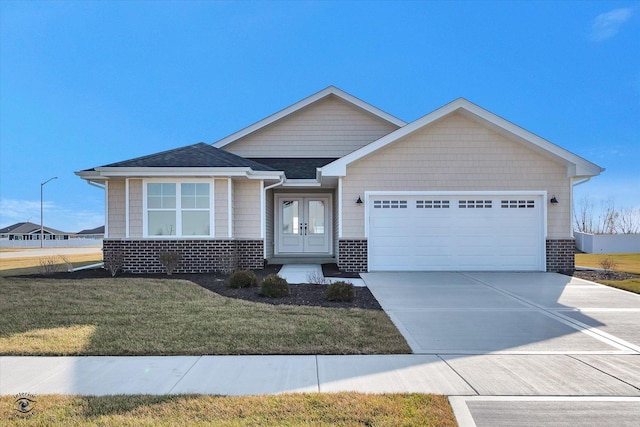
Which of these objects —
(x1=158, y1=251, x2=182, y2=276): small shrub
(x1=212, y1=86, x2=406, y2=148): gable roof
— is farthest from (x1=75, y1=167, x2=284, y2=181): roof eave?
(x1=212, y1=86, x2=406, y2=148): gable roof

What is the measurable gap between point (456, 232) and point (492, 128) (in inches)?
139

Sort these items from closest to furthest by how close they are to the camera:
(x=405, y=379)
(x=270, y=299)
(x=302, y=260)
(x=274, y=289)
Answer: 1. (x=405, y=379)
2. (x=270, y=299)
3. (x=274, y=289)
4. (x=302, y=260)

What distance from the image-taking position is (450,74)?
30922mm

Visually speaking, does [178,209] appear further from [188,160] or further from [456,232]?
[456,232]

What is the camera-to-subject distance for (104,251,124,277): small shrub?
468 inches

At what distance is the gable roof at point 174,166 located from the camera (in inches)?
460

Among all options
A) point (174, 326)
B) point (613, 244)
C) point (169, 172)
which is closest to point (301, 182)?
point (169, 172)

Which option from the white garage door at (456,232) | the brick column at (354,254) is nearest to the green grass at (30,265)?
the brick column at (354,254)

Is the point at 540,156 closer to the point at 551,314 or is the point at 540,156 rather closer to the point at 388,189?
the point at 388,189

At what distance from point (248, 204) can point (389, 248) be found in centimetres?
496

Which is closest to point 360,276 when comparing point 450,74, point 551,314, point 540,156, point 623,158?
point 551,314

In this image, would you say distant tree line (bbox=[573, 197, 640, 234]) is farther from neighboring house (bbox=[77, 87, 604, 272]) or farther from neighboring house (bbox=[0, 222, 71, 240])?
neighboring house (bbox=[0, 222, 71, 240])

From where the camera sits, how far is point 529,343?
5473mm

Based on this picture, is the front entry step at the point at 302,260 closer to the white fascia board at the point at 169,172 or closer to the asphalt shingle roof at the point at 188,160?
the asphalt shingle roof at the point at 188,160
